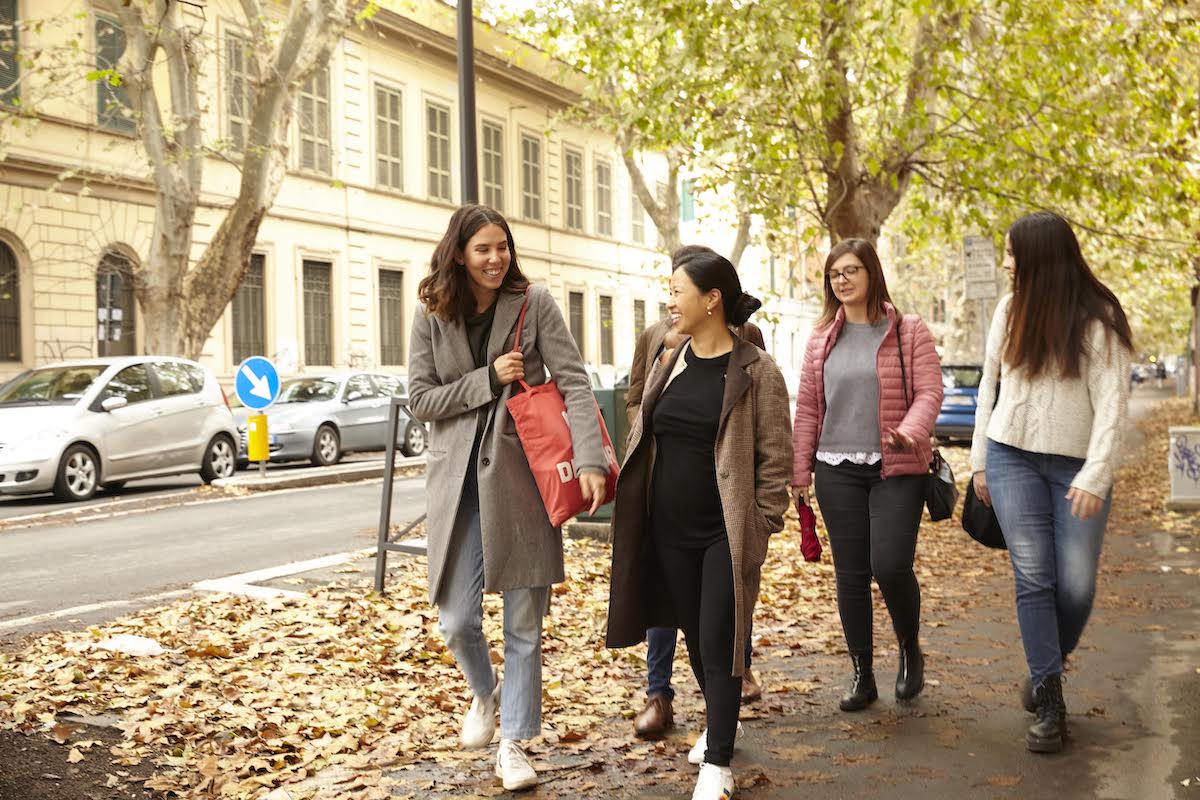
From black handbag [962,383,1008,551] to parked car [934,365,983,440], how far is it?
1898cm

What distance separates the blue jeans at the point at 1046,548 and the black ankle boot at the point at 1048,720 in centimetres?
5

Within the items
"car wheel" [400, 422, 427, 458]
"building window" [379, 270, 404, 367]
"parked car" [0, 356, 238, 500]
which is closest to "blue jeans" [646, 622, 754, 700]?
"parked car" [0, 356, 238, 500]

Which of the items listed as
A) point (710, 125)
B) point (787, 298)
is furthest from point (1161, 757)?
point (787, 298)

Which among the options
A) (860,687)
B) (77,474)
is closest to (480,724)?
(860,687)

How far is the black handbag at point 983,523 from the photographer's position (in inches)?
211

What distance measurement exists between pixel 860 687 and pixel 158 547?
717 cm

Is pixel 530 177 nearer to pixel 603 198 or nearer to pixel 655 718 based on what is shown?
pixel 603 198

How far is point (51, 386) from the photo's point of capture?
616 inches

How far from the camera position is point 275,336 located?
2827 cm

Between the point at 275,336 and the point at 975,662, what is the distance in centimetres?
2366

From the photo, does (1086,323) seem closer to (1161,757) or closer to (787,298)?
(1161,757)

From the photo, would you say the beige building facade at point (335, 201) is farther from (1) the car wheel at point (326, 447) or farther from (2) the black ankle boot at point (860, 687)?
(2) the black ankle boot at point (860, 687)

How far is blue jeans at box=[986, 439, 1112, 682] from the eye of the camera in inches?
196

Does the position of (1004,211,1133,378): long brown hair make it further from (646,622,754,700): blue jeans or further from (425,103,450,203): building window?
(425,103,450,203): building window
